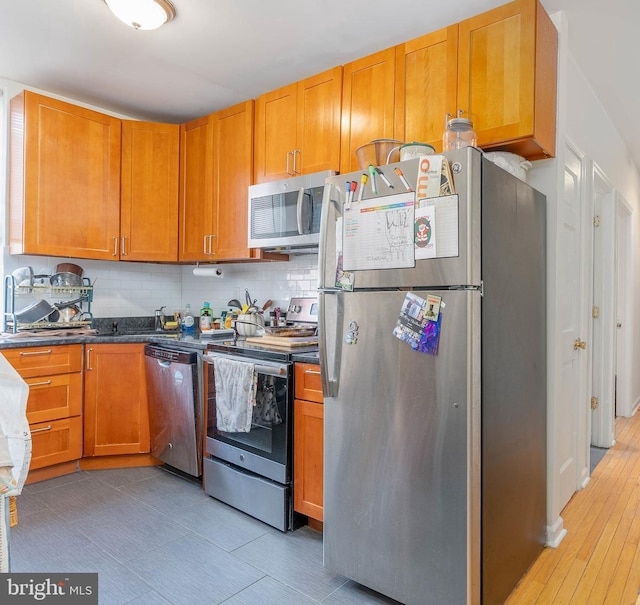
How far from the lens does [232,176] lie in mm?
3205

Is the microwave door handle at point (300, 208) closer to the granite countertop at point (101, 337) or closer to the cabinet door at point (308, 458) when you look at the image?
the granite countertop at point (101, 337)

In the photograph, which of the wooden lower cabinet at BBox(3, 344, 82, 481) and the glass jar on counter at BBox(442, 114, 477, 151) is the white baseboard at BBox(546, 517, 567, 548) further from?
the wooden lower cabinet at BBox(3, 344, 82, 481)

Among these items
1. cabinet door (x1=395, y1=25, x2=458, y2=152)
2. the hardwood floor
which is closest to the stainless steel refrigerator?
the hardwood floor

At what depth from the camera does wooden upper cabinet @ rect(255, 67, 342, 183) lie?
8.66 ft

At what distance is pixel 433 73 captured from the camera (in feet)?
7.27

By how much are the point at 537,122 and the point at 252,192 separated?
175 centimetres

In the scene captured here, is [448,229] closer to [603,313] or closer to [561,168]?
[561,168]

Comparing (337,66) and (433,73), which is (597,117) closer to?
(433,73)

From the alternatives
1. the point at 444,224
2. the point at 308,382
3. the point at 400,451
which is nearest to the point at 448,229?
the point at 444,224

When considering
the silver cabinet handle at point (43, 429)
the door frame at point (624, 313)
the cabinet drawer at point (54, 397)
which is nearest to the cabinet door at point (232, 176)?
A: the cabinet drawer at point (54, 397)

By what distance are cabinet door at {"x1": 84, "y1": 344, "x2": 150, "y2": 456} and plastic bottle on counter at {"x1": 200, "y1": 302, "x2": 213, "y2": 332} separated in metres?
0.50

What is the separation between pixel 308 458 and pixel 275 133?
79.6 inches

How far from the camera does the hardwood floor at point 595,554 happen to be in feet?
5.98

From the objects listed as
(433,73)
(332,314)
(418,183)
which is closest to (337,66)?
(433,73)
